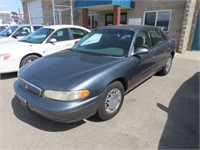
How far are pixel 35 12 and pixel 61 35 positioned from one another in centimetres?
1508

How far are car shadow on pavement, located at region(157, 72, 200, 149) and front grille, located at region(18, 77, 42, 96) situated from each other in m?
1.96

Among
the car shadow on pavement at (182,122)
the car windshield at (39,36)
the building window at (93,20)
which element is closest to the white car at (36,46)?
the car windshield at (39,36)

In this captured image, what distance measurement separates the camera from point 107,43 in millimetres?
3516

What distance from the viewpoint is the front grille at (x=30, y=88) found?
2396 millimetres

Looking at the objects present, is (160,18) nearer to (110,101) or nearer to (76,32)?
(76,32)

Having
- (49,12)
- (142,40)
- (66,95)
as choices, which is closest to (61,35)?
(142,40)

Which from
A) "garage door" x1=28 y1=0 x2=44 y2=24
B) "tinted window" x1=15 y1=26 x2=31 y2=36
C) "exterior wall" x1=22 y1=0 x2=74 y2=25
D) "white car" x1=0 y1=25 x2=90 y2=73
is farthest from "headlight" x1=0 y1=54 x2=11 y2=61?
"garage door" x1=28 y1=0 x2=44 y2=24

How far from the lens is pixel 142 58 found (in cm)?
348

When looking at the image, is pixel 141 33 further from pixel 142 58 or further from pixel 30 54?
pixel 30 54

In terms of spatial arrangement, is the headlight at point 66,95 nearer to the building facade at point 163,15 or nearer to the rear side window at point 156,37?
the rear side window at point 156,37

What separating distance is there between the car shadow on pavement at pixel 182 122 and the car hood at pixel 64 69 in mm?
1457

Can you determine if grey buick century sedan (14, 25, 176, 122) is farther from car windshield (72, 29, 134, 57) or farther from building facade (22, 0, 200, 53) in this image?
building facade (22, 0, 200, 53)

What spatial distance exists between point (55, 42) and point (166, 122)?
432cm

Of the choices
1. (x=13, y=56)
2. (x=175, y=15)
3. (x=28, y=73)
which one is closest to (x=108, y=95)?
(x=28, y=73)
